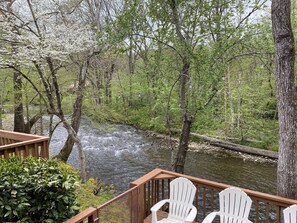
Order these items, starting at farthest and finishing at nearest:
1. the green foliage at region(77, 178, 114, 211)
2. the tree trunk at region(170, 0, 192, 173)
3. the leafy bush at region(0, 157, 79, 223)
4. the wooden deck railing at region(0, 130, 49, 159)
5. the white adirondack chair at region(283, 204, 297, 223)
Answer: the tree trunk at region(170, 0, 192, 173), the green foliage at region(77, 178, 114, 211), the wooden deck railing at region(0, 130, 49, 159), the white adirondack chair at region(283, 204, 297, 223), the leafy bush at region(0, 157, 79, 223)

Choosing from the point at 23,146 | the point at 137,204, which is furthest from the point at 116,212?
the point at 23,146

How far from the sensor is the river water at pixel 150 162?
812 cm

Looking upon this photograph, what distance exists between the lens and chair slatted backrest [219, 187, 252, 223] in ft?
9.18

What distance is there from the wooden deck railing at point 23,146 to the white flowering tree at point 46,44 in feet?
8.16

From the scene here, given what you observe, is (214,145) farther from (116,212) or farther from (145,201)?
(116,212)

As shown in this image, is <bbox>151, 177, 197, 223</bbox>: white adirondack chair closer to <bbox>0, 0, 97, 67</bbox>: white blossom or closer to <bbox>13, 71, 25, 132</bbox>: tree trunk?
<bbox>0, 0, 97, 67</bbox>: white blossom

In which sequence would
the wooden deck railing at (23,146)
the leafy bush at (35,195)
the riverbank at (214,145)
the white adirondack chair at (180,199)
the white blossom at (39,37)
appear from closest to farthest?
the leafy bush at (35,195) → the white adirondack chair at (180,199) → the wooden deck railing at (23,146) → the white blossom at (39,37) → the riverbank at (214,145)

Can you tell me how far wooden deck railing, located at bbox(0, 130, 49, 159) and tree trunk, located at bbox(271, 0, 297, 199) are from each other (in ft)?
12.9

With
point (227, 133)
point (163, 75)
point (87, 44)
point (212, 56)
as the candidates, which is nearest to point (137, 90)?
point (227, 133)

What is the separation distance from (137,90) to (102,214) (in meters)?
13.6

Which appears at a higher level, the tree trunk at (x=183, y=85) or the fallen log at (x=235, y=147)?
the tree trunk at (x=183, y=85)

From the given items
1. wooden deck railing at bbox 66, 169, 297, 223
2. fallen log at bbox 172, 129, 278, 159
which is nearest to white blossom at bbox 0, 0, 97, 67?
wooden deck railing at bbox 66, 169, 297, 223

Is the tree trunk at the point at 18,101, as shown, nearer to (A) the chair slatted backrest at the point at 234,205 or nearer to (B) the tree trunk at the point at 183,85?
(B) the tree trunk at the point at 183,85

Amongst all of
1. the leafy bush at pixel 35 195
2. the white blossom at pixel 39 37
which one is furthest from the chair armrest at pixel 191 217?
the white blossom at pixel 39 37
